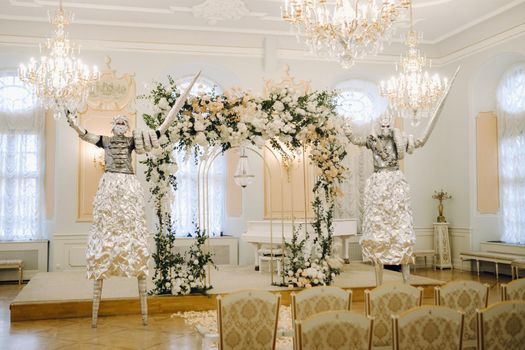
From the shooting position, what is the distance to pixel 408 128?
39.7 ft

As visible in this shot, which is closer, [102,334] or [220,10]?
[102,334]

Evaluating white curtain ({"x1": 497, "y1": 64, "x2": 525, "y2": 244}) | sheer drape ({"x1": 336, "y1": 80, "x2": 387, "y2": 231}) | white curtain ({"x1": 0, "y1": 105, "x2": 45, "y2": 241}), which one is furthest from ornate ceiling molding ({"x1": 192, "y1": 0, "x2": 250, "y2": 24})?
white curtain ({"x1": 497, "y1": 64, "x2": 525, "y2": 244})

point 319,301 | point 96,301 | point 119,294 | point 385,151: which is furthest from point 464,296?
point 119,294

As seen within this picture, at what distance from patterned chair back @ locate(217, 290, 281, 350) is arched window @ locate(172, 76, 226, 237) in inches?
291

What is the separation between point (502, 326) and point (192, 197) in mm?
8735

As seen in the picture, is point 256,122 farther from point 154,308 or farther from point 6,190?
point 6,190

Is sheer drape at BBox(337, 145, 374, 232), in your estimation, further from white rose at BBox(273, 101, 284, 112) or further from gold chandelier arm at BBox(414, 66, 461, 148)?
white rose at BBox(273, 101, 284, 112)

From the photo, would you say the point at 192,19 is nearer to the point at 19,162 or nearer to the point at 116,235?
the point at 19,162

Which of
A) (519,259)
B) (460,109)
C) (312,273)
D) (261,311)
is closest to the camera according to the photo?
(261,311)

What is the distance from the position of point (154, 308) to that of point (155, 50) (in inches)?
226

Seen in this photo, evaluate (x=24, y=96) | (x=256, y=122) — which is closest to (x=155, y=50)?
(x=24, y=96)

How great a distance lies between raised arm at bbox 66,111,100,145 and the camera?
18.8ft

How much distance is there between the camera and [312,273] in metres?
7.53

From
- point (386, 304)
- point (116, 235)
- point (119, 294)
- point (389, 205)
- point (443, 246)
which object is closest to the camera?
point (386, 304)
